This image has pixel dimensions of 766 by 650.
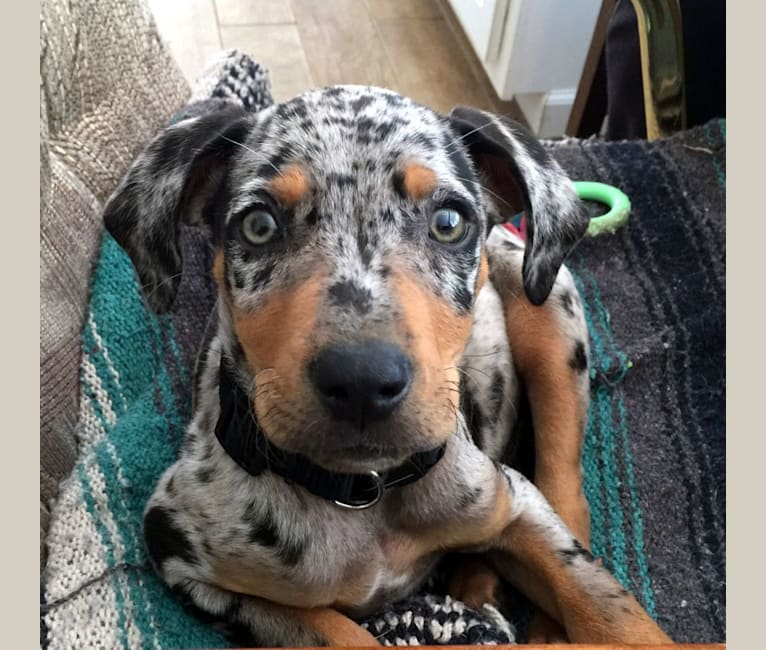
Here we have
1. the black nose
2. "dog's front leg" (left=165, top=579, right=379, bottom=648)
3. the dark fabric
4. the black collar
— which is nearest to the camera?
the black nose

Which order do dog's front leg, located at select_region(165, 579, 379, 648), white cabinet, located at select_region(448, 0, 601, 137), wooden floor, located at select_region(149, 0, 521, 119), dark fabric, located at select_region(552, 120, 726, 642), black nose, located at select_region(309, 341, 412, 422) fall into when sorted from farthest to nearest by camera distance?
wooden floor, located at select_region(149, 0, 521, 119), white cabinet, located at select_region(448, 0, 601, 137), dark fabric, located at select_region(552, 120, 726, 642), dog's front leg, located at select_region(165, 579, 379, 648), black nose, located at select_region(309, 341, 412, 422)

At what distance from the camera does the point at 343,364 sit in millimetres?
1562

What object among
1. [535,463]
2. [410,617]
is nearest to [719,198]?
[535,463]

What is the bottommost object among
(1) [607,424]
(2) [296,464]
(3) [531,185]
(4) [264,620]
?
(1) [607,424]

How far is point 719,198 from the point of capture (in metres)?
3.37

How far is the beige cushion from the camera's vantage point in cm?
249

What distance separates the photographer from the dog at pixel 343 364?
1.68 meters

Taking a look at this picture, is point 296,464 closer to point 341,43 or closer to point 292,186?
point 292,186

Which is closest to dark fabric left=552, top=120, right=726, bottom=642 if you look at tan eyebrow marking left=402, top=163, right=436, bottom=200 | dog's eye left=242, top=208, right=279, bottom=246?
tan eyebrow marking left=402, top=163, right=436, bottom=200

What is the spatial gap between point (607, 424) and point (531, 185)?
3.45 feet

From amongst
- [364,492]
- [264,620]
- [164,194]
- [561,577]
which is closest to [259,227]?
[164,194]

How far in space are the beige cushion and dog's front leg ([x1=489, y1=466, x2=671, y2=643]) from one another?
123 centimetres

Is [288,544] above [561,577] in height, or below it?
above

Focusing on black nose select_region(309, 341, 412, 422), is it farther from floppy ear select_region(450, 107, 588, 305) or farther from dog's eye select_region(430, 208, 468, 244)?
floppy ear select_region(450, 107, 588, 305)
